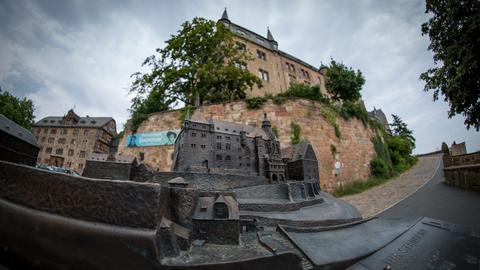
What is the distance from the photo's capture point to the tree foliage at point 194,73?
2339 centimetres

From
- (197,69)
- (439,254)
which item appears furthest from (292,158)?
(197,69)

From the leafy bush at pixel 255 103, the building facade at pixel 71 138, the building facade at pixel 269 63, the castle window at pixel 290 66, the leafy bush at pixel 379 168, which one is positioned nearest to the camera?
the leafy bush at pixel 255 103

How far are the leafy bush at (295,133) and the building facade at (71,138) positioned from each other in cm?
3771

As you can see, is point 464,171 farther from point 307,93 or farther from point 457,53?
point 307,93

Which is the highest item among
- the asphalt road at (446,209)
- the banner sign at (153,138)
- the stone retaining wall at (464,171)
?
the banner sign at (153,138)

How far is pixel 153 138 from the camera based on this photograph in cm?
2062

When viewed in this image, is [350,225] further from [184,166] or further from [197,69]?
[197,69]

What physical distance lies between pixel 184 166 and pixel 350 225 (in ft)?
28.7

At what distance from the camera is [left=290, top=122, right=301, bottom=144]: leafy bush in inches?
754

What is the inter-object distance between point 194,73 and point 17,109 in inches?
872

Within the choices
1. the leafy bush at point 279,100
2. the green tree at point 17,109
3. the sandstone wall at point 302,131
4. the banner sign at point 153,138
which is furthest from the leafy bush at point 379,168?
the green tree at point 17,109

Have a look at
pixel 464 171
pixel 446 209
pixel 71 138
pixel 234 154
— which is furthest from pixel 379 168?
pixel 71 138

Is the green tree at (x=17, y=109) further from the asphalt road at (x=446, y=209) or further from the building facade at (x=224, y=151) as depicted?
the asphalt road at (x=446, y=209)

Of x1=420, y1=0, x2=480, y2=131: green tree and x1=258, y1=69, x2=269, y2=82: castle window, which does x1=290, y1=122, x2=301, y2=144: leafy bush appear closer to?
x1=420, y1=0, x2=480, y2=131: green tree
